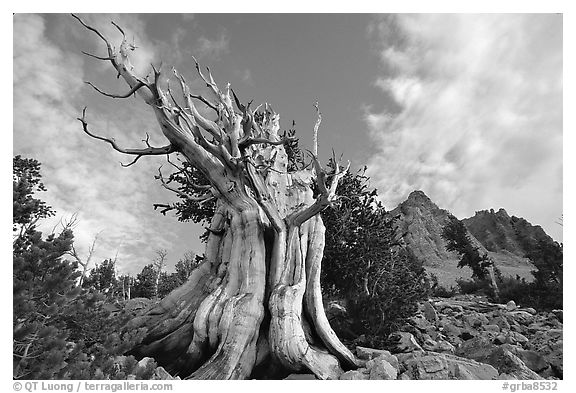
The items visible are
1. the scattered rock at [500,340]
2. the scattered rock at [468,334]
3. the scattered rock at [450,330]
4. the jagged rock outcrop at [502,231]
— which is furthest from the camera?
the jagged rock outcrop at [502,231]

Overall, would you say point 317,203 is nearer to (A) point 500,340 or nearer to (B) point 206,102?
(B) point 206,102

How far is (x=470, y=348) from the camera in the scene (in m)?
7.70

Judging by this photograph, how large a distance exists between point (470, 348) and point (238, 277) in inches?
204

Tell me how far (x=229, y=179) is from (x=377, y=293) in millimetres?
5702

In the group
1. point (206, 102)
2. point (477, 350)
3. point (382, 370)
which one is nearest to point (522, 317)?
point (477, 350)

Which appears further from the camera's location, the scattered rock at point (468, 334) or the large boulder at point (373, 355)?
the scattered rock at point (468, 334)

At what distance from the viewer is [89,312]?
419 cm

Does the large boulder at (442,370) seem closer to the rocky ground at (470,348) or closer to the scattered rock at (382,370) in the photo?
the rocky ground at (470,348)

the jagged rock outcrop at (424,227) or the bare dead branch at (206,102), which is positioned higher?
the jagged rock outcrop at (424,227)

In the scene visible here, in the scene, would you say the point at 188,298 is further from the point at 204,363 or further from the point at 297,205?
the point at 297,205

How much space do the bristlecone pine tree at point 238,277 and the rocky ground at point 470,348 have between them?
2.86ft

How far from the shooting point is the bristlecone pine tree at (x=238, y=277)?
20.8 feet

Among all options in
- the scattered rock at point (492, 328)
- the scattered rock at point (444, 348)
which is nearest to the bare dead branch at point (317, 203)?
the scattered rock at point (444, 348)

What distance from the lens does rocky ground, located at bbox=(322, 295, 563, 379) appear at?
5836 millimetres
